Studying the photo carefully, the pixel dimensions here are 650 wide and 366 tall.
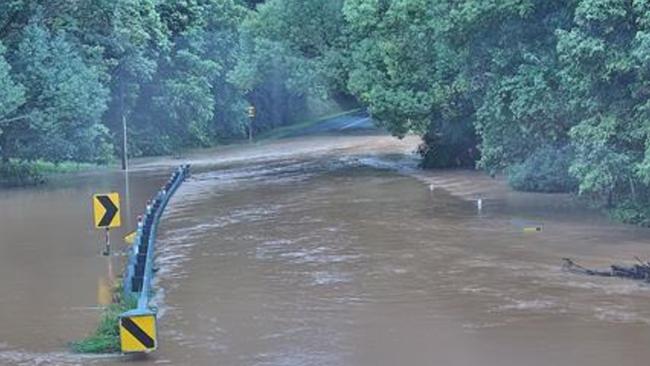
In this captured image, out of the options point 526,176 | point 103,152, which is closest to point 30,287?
point 526,176

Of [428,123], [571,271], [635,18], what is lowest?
[571,271]

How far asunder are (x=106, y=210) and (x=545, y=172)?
13526 mm

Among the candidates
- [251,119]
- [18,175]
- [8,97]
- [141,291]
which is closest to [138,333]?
[141,291]

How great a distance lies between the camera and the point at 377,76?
34.2 meters

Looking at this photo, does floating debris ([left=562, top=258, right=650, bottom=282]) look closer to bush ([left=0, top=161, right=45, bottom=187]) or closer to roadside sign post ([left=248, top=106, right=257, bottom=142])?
bush ([left=0, top=161, right=45, bottom=187])

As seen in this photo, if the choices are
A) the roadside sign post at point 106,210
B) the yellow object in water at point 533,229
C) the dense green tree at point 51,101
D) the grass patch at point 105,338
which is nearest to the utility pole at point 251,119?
the dense green tree at point 51,101

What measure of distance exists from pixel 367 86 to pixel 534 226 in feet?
44.8

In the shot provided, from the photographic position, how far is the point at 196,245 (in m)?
20.8

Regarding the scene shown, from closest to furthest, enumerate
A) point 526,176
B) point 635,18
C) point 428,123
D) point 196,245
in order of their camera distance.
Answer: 1. point 635,18
2. point 196,245
3. point 526,176
4. point 428,123

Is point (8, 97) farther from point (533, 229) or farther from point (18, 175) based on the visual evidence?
point (533, 229)

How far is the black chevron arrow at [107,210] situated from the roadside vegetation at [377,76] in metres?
9.19

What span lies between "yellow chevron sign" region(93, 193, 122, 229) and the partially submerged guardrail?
57cm

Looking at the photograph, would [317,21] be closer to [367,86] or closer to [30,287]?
[367,86]

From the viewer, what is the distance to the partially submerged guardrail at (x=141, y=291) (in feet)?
37.8
